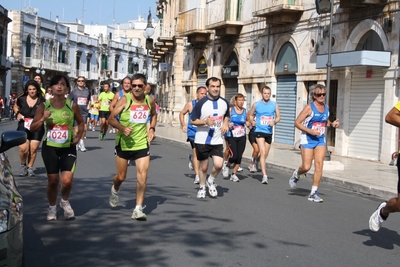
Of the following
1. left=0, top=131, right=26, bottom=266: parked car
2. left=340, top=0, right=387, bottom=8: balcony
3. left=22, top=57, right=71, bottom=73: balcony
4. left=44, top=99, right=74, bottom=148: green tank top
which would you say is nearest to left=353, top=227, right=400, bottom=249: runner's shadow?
left=44, top=99, right=74, bottom=148: green tank top

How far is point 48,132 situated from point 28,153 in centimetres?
430

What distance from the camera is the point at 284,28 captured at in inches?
968

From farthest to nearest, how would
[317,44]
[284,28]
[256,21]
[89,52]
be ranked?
[89,52] < [256,21] < [284,28] < [317,44]

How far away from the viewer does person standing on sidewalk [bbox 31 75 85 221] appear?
8047mm

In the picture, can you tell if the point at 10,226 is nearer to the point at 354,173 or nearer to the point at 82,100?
the point at 354,173

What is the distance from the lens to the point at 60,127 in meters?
8.23

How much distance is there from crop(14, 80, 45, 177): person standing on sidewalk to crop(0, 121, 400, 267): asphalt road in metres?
0.38

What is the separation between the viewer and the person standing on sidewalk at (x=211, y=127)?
10141 mm

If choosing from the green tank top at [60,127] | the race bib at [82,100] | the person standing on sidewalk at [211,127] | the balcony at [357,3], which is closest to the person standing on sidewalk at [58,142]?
the green tank top at [60,127]

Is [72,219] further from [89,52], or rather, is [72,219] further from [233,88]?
[89,52]

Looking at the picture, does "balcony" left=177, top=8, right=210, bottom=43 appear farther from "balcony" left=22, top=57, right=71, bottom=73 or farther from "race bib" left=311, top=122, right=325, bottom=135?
"balcony" left=22, top=57, right=71, bottom=73

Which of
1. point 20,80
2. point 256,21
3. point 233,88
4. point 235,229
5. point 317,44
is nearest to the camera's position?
point 235,229

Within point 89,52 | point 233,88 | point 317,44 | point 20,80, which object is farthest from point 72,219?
point 89,52

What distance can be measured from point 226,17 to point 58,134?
69.1 ft
